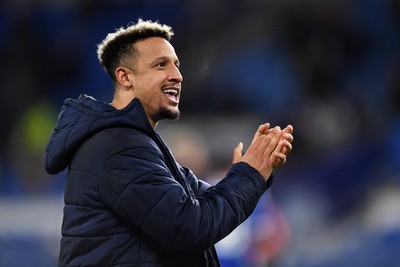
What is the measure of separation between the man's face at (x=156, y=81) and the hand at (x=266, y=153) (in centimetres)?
28

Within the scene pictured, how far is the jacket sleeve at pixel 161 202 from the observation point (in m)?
2.02

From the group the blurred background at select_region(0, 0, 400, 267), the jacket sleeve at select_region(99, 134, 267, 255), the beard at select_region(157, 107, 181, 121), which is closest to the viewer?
the jacket sleeve at select_region(99, 134, 267, 255)

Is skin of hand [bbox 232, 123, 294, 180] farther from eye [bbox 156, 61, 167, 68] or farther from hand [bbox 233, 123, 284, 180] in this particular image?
eye [bbox 156, 61, 167, 68]

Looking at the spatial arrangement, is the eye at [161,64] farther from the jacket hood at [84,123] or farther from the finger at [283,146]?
the finger at [283,146]

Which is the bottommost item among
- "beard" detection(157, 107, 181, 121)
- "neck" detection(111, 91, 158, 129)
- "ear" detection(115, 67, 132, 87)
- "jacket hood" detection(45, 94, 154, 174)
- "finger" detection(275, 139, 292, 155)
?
"jacket hood" detection(45, 94, 154, 174)

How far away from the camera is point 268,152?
2240 mm

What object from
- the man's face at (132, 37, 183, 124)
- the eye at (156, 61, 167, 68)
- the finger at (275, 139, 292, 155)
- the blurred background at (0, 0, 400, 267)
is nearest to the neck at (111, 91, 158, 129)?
the man's face at (132, 37, 183, 124)

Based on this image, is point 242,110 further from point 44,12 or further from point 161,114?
point 161,114

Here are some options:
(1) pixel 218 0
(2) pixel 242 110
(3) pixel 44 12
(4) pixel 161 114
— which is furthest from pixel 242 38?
(4) pixel 161 114

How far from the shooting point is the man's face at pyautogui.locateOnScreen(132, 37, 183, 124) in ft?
7.77

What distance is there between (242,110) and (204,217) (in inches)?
174

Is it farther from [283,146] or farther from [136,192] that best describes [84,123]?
[283,146]

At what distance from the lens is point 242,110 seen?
643 cm

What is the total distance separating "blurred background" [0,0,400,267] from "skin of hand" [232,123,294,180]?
8.38ft
